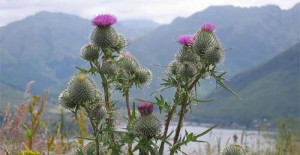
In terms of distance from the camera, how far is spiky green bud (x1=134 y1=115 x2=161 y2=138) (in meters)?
→ 4.02

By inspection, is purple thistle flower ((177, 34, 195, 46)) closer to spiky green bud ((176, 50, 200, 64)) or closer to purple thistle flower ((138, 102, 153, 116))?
spiky green bud ((176, 50, 200, 64))

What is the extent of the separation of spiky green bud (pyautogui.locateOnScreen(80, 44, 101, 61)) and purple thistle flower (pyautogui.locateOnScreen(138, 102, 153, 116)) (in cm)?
79

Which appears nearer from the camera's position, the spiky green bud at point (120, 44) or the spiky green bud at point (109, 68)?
the spiky green bud at point (109, 68)

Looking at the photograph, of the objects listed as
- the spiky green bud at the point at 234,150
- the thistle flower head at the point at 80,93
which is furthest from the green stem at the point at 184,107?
the thistle flower head at the point at 80,93

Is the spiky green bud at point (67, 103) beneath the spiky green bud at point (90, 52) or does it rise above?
beneath

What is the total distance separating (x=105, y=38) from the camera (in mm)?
4984

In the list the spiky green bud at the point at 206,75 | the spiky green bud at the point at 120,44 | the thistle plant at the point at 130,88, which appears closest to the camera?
the thistle plant at the point at 130,88

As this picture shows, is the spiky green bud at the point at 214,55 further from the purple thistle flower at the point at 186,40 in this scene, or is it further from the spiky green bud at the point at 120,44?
the spiky green bud at the point at 120,44

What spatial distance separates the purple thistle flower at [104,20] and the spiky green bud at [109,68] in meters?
0.91

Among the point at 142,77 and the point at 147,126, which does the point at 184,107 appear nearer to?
the point at 147,126

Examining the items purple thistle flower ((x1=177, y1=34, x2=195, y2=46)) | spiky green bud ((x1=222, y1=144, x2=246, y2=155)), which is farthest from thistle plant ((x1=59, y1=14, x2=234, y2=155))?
spiky green bud ((x1=222, y1=144, x2=246, y2=155))

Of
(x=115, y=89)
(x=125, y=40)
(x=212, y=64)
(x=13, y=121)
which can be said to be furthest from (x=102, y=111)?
(x=13, y=121)

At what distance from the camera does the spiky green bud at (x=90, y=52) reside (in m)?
4.86

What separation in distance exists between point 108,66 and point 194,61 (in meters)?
0.84
